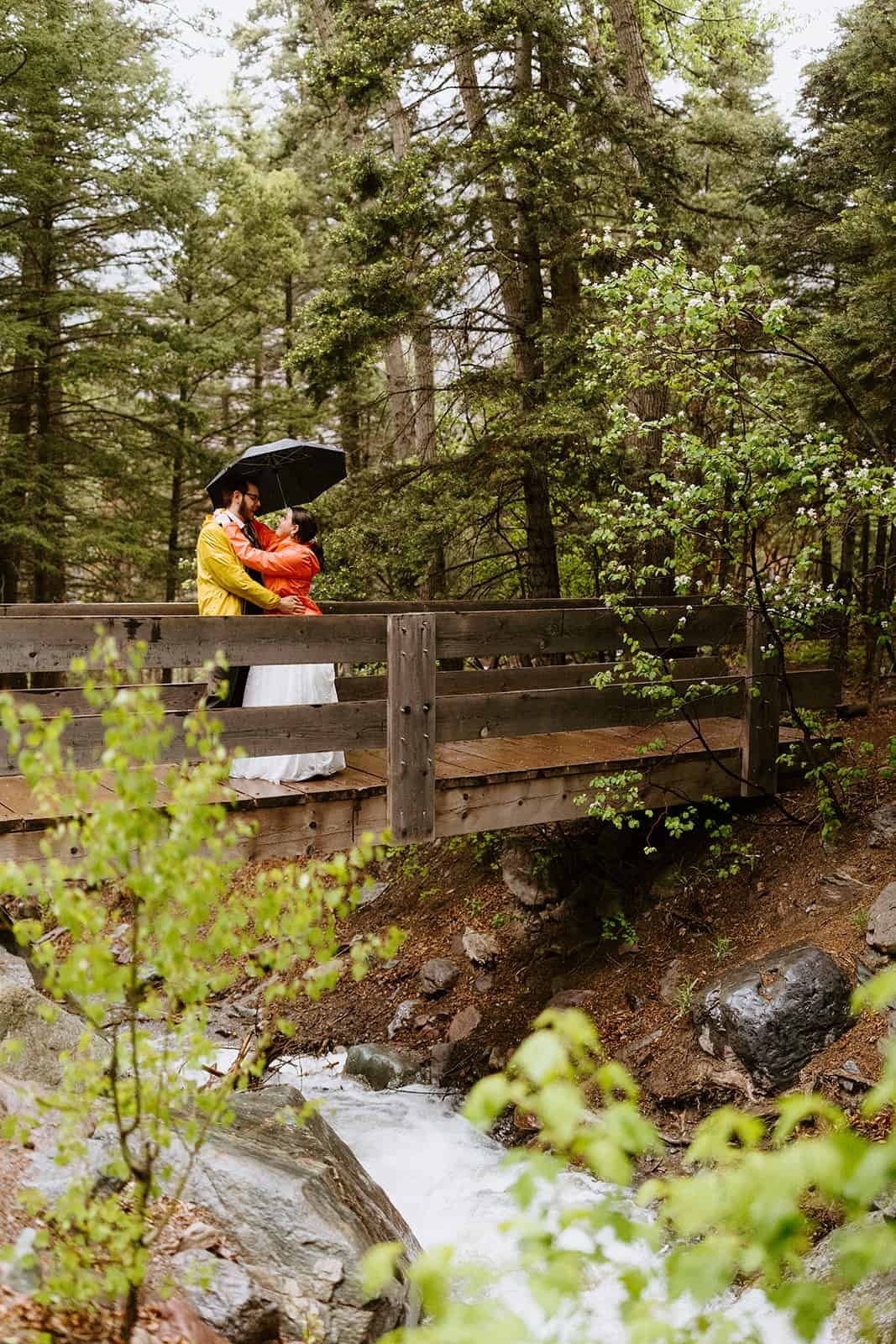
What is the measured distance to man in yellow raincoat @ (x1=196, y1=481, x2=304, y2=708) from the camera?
638cm

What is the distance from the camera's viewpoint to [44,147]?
13.4m

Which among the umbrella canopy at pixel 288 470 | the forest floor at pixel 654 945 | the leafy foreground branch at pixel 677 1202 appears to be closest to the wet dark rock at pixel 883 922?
the forest floor at pixel 654 945

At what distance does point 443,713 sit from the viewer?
6227mm

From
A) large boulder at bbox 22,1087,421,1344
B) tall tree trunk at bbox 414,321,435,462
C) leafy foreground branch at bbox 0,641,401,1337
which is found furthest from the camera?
tall tree trunk at bbox 414,321,435,462

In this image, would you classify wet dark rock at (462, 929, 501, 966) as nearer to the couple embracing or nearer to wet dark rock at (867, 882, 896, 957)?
the couple embracing

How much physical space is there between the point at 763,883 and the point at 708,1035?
1497mm

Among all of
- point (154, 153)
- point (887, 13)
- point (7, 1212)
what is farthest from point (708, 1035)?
point (154, 153)

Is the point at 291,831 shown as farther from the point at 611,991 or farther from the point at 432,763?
the point at 611,991

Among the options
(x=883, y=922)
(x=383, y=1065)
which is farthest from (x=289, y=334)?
(x=883, y=922)

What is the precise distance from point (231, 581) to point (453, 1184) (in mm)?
4057

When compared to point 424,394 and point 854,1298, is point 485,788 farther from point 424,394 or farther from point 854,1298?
point 424,394

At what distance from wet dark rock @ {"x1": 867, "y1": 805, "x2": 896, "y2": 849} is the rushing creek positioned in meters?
2.96

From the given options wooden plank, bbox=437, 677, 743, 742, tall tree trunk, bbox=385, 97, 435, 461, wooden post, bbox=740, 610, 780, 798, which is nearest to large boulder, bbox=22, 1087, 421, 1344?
wooden plank, bbox=437, 677, 743, 742

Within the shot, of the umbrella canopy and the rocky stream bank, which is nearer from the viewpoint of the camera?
the rocky stream bank
